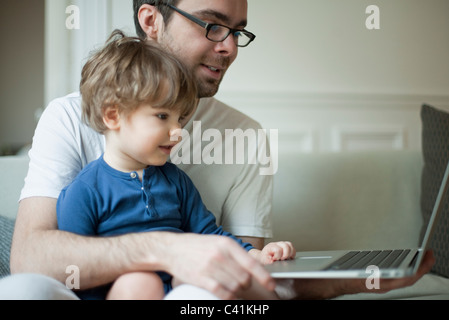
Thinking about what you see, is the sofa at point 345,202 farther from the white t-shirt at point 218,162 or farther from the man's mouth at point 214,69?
the man's mouth at point 214,69

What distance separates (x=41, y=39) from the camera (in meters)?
4.31

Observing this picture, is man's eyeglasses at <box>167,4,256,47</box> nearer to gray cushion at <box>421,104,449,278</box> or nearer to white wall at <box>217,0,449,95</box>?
gray cushion at <box>421,104,449,278</box>

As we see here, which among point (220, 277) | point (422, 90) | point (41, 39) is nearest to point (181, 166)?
point (220, 277)

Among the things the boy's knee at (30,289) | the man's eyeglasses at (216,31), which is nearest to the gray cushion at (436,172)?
the man's eyeglasses at (216,31)

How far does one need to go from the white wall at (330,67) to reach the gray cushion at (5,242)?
104 centimetres

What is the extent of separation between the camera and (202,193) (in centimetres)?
130

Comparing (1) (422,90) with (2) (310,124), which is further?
(1) (422,90)

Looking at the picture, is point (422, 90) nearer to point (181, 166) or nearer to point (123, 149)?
point (181, 166)

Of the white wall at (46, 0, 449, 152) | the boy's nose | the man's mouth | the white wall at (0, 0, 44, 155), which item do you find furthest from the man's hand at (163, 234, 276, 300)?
the white wall at (0, 0, 44, 155)

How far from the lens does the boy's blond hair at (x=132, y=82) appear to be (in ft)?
3.12

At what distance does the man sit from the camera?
743mm

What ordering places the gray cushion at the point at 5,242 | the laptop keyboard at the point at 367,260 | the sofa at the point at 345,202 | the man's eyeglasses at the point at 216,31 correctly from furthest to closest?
the sofa at the point at 345,202 < the man's eyeglasses at the point at 216,31 < the gray cushion at the point at 5,242 < the laptop keyboard at the point at 367,260
